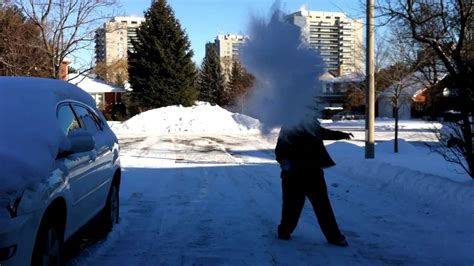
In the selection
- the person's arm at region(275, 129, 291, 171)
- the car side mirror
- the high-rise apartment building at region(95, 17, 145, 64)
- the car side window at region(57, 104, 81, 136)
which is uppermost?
the high-rise apartment building at region(95, 17, 145, 64)

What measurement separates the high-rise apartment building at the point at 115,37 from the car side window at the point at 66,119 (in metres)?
18.0

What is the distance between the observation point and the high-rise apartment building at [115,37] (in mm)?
24337

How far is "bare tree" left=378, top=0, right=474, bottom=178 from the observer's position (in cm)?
948

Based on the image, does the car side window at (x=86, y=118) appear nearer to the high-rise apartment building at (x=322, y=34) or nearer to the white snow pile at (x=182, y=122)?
the high-rise apartment building at (x=322, y=34)

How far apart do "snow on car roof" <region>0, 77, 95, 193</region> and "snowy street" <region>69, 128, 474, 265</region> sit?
1.57m

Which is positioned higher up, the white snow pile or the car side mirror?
the car side mirror

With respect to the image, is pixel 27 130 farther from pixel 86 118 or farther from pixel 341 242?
pixel 341 242

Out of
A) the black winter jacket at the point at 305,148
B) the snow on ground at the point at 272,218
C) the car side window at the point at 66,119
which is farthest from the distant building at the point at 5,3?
the black winter jacket at the point at 305,148

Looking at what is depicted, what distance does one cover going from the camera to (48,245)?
429cm

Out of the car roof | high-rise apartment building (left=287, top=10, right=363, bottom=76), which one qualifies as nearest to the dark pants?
high-rise apartment building (left=287, top=10, right=363, bottom=76)

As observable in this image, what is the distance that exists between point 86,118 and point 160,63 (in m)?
39.8

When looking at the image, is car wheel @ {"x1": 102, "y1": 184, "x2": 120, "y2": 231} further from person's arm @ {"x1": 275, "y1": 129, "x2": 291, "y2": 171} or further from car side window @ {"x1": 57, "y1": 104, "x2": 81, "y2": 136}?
person's arm @ {"x1": 275, "y1": 129, "x2": 291, "y2": 171}

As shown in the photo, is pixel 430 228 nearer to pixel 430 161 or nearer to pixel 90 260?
pixel 90 260

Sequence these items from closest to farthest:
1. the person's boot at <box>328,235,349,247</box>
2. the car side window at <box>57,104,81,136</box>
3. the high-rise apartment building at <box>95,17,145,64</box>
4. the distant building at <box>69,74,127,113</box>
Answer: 1. the car side window at <box>57,104,81,136</box>
2. the person's boot at <box>328,235,349,247</box>
3. the high-rise apartment building at <box>95,17,145,64</box>
4. the distant building at <box>69,74,127,113</box>
